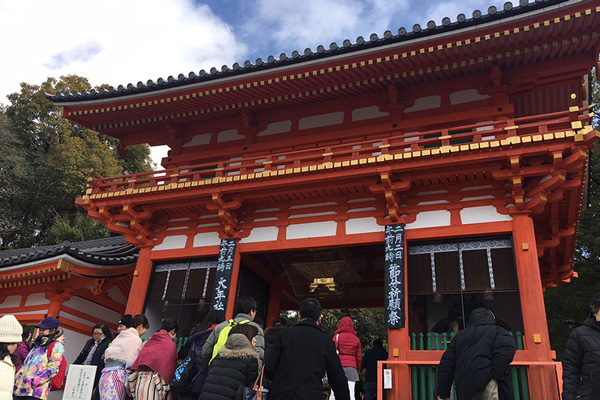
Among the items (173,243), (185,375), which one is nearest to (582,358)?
(185,375)

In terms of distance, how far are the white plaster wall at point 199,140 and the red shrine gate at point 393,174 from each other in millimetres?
32

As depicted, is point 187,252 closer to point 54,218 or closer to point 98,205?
point 98,205

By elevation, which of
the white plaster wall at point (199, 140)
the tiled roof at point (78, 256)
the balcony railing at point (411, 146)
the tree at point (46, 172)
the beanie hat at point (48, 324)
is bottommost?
the beanie hat at point (48, 324)

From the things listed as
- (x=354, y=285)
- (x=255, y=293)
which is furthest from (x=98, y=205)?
(x=354, y=285)

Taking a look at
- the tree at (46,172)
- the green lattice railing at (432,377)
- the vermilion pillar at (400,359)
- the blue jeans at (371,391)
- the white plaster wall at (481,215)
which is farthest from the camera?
the tree at (46,172)

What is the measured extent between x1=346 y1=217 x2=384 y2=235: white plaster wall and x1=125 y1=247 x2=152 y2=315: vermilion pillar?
187 inches

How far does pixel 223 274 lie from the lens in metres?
9.61

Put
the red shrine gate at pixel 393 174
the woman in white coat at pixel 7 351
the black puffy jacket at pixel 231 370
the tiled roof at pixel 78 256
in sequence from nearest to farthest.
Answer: the woman in white coat at pixel 7 351 < the black puffy jacket at pixel 231 370 < the red shrine gate at pixel 393 174 < the tiled roof at pixel 78 256

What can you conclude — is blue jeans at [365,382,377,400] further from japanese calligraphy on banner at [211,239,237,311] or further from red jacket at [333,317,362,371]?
japanese calligraphy on banner at [211,239,237,311]

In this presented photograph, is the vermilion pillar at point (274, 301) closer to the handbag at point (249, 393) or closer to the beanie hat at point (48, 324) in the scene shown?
the beanie hat at point (48, 324)

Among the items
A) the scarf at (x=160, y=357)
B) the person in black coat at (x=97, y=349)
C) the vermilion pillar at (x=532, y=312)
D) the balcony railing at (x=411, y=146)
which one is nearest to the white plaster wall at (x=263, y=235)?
the balcony railing at (x=411, y=146)

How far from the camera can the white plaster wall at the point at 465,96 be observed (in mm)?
9820

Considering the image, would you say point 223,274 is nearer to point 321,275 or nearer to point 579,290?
point 321,275

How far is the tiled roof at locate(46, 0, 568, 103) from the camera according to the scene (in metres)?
8.05
